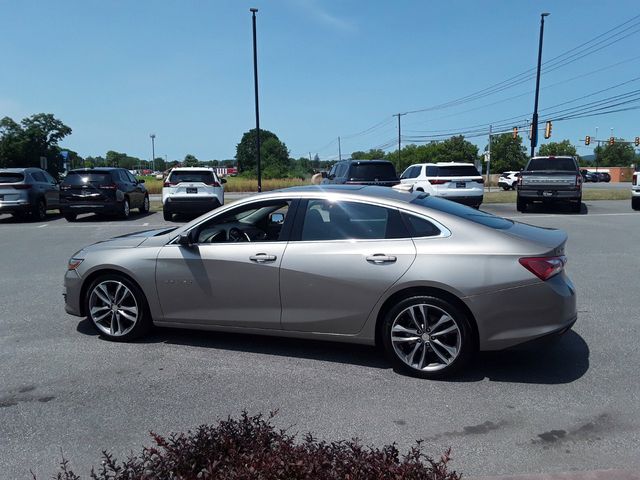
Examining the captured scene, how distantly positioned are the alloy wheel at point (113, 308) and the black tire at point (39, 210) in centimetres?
1410

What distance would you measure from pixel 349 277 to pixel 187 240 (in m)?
1.55

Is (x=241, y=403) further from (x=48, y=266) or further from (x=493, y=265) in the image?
(x=48, y=266)

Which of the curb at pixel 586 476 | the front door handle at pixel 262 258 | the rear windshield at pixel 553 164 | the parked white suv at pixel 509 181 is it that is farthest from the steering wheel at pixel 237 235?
the parked white suv at pixel 509 181

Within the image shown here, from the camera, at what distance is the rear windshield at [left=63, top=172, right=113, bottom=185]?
55.6 feet

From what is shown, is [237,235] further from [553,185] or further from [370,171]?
[553,185]

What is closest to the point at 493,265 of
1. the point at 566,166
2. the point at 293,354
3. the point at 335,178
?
the point at 293,354

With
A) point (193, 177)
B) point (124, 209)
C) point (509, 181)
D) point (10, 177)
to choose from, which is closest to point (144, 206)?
point (124, 209)

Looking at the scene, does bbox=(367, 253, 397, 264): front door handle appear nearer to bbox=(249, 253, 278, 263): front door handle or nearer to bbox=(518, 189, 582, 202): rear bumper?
bbox=(249, 253, 278, 263): front door handle

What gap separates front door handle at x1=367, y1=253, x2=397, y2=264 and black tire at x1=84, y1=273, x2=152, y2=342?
7.30 feet

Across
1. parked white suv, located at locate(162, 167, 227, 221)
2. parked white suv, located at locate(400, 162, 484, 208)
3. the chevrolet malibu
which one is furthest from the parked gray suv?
the chevrolet malibu

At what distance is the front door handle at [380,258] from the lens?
434 cm

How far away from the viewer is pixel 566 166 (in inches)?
762

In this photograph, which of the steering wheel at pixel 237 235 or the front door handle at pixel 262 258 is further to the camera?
the steering wheel at pixel 237 235

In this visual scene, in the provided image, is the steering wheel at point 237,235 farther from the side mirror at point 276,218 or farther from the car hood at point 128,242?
the car hood at point 128,242
